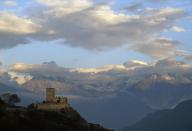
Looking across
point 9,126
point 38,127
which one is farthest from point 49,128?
point 9,126

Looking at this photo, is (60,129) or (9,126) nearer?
(9,126)

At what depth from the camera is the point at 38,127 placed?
7323 inches

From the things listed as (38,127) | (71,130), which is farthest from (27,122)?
(71,130)

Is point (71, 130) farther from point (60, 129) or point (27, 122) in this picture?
point (27, 122)

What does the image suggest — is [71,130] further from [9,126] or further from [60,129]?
[9,126]

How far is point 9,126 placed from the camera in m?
177

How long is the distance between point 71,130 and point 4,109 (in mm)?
24945

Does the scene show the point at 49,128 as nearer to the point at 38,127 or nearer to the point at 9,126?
the point at 38,127

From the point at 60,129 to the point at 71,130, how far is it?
18.9 feet

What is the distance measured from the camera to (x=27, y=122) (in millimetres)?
188000

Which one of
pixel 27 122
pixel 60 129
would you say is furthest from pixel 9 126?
pixel 60 129

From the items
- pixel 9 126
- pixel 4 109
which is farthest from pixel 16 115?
pixel 9 126

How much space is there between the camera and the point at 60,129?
19500cm

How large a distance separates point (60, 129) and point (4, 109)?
69.2ft
